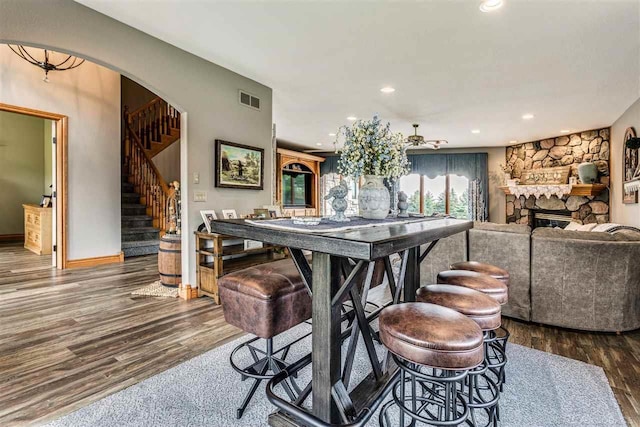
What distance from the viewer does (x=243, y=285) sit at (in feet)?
5.32

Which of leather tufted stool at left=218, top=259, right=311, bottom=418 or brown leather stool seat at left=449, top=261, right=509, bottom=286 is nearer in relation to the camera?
leather tufted stool at left=218, top=259, right=311, bottom=418

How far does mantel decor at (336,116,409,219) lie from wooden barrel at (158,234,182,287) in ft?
8.14

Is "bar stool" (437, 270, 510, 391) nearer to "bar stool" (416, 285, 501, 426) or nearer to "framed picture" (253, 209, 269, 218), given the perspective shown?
A: "bar stool" (416, 285, 501, 426)

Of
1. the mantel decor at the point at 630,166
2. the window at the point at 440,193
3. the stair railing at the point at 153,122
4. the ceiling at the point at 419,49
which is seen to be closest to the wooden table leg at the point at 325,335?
the ceiling at the point at 419,49

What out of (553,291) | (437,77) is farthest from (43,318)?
(437,77)

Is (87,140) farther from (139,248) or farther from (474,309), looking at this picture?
(474,309)

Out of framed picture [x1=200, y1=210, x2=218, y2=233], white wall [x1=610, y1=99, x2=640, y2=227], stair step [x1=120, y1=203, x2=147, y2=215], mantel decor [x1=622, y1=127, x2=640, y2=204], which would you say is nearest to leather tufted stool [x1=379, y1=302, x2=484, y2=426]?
framed picture [x1=200, y1=210, x2=218, y2=233]

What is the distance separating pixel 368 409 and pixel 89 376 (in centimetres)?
170

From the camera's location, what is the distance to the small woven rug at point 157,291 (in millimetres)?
3519

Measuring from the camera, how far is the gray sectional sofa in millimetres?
2617

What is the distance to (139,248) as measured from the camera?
579cm

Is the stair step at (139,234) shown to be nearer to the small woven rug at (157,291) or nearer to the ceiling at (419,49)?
the small woven rug at (157,291)

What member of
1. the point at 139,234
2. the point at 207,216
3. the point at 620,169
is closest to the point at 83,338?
the point at 207,216

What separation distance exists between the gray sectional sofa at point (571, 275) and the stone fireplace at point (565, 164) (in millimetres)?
4589
